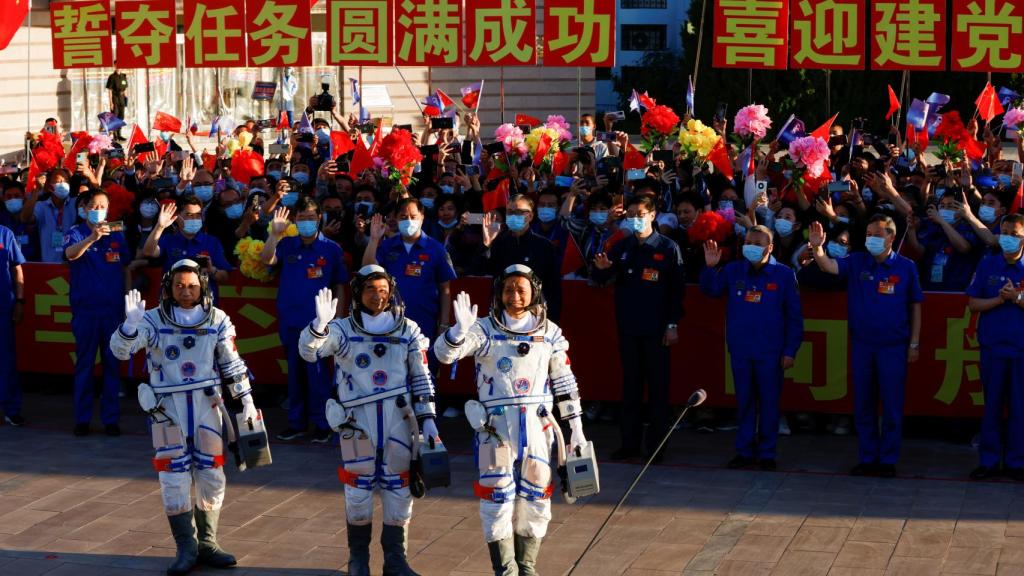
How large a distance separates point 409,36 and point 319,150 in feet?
8.32

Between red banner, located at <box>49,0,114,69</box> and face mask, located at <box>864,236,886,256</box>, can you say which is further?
red banner, located at <box>49,0,114,69</box>

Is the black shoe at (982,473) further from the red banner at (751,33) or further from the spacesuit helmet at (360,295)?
the red banner at (751,33)

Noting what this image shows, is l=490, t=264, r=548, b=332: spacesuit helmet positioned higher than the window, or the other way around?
→ the window

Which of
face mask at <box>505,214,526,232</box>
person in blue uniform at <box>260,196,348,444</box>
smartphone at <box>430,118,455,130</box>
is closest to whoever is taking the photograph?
face mask at <box>505,214,526,232</box>

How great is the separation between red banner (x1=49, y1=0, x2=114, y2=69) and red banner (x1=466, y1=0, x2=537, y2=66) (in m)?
4.71

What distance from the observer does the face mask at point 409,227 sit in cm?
1180

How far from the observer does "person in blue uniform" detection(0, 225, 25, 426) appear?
12.8 meters

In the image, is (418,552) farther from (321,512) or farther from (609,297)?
(609,297)

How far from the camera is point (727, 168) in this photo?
555 inches

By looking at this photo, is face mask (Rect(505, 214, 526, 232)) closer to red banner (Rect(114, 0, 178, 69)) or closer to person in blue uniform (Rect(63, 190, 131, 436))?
person in blue uniform (Rect(63, 190, 131, 436))

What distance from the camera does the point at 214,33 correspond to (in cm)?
1750

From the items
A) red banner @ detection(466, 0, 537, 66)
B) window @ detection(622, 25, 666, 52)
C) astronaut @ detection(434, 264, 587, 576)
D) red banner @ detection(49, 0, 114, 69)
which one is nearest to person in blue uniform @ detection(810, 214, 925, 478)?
astronaut @ detection(434, 264, 587, 576)

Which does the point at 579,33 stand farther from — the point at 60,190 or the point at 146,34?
the point at 60,190

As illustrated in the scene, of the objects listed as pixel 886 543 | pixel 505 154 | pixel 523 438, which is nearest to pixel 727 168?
pixel 505 154
